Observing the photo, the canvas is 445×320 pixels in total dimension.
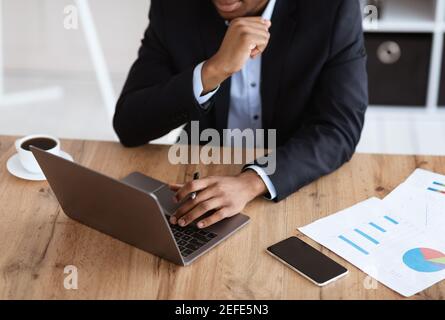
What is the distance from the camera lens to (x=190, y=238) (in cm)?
140

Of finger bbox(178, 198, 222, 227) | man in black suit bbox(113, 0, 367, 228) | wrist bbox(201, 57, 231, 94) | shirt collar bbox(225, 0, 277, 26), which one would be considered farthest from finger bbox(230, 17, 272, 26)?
finger bbox(178, 198, 222, 227)

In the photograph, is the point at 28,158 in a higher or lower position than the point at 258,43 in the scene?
lower

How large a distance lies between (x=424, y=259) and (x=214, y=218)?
1.33ft

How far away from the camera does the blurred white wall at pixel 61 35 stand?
3779 mm

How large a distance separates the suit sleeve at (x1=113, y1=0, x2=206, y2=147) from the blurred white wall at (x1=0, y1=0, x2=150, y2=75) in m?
1.87

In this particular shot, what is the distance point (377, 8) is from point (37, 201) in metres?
2.23

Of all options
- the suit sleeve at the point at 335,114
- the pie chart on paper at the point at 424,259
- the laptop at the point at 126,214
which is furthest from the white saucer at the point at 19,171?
the pie chart on paper at the point at 424,259

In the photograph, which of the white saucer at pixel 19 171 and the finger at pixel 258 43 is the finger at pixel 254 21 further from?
the white saucer at pixel 19 171

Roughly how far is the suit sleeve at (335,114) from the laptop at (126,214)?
238 mm

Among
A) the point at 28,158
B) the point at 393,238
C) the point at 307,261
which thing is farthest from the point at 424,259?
the point at 28,158

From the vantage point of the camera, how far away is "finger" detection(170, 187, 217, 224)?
1.47 m

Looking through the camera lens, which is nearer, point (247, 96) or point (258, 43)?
point (258, 43)

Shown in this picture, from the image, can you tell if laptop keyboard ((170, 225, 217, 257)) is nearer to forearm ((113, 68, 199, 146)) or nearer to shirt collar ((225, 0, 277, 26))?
forearm ((113, 68, 199, 146))

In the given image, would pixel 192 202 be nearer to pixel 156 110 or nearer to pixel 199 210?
pixel 199 210
